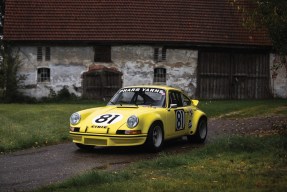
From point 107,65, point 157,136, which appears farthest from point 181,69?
point 157,136

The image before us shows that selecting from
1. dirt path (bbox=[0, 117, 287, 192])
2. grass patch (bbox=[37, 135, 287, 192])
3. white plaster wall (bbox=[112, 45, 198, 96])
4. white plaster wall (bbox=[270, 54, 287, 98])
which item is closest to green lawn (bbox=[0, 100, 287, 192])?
grass patch (bbox=[37, 135, 287, 192])

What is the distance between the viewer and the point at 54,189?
22.7 feet

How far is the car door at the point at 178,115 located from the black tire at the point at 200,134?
0.34 meters

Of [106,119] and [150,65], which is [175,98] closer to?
[106,119]

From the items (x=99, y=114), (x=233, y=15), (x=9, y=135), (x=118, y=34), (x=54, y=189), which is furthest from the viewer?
(x=233, y=15)

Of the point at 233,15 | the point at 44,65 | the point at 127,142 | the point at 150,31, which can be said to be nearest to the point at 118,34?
the point at 150,31

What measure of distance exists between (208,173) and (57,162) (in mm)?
3371

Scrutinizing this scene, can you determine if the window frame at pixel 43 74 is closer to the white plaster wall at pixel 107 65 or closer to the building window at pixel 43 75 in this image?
the building window at pixel 43 75

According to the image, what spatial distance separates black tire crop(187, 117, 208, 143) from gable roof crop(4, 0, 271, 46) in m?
16.6

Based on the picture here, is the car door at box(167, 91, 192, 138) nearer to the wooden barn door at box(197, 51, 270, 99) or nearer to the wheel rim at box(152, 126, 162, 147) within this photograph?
the wheel rim at box(152, 126, 162, 147)

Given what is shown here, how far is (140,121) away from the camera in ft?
34.8

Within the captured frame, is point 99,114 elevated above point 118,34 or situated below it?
below

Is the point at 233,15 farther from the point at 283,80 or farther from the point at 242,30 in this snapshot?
the point at 283,80

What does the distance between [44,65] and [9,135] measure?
1708cm
